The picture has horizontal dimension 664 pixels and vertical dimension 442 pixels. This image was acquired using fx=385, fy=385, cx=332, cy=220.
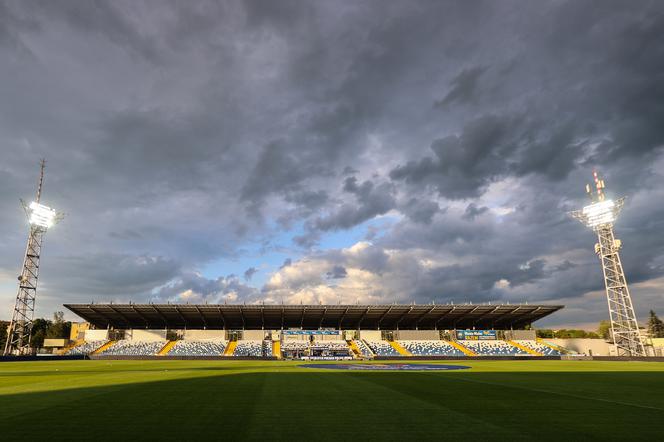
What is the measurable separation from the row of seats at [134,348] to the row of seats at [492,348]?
65.7 m

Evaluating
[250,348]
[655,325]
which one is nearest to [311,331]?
[250,348]

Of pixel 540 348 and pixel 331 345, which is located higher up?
pixel 331 345

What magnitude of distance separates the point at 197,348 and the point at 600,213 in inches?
3410

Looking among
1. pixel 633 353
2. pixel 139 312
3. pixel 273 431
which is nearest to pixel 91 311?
pixel 139 312

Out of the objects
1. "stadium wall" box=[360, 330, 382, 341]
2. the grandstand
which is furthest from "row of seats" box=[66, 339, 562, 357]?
"stadium wall" box=[360, 330, 382, 341]

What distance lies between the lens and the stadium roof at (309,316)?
82062 mm

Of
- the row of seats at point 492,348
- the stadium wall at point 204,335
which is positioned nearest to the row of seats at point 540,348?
the row of seats at point 492,348

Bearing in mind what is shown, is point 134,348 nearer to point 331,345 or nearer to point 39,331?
point 331,345

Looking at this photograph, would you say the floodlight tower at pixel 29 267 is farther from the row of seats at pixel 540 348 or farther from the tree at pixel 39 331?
the row of seats at pixel 540 348

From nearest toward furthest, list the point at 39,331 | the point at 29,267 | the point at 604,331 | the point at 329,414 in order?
1. the point at 329,414
2. the point at 29,267
3. the point at 39,331
4. the point at 604,331

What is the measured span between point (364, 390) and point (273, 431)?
35.5 ft

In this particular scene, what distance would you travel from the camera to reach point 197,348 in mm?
79562

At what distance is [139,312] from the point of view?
275 ft

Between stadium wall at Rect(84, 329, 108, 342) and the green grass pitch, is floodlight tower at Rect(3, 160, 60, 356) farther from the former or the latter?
the green grass pitch
